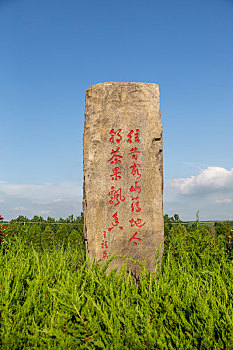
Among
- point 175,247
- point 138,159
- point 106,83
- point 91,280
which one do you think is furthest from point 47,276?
point 106,83

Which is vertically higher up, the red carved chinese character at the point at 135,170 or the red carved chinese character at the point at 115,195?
the red carved chinese character at the point at 135,170

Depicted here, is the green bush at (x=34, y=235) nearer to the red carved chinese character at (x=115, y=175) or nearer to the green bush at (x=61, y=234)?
the green bush at (x=61, y=234)

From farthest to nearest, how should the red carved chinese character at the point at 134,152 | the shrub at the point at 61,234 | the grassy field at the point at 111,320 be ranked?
the shrub at the point at 61,234, the red carved chinese character at the point at 134,152, the grassy field at the point at 111,320

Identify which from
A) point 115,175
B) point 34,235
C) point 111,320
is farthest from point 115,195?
point 34,235

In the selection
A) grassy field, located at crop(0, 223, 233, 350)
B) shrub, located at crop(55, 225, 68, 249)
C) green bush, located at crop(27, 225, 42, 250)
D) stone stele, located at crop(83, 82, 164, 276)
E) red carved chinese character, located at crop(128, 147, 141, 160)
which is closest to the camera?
grassy field, located at crop(0, 223, 233, 350)

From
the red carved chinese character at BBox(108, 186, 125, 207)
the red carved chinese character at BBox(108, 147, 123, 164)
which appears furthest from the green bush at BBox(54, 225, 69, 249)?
the red carved chinese character at BBox(108, 147, 123, 164)

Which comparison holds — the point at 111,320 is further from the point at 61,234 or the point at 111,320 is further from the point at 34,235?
the point at 61,234

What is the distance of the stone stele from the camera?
3551mm

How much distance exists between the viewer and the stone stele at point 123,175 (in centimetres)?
355

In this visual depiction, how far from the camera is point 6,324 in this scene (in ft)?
6.59

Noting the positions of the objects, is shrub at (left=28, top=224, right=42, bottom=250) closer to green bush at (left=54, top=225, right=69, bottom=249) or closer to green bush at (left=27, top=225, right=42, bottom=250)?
green bush at (left=27, top=225, right=42, bottom=250)

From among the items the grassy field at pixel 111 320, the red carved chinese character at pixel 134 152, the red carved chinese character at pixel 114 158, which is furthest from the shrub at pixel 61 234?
the grassy field at pixel 111 320

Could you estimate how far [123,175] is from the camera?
3.63 metres

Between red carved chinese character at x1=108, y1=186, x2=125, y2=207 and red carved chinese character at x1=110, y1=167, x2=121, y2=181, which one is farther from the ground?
red carved chinese character at x1=110, y1=167, x2=121, y2=181
